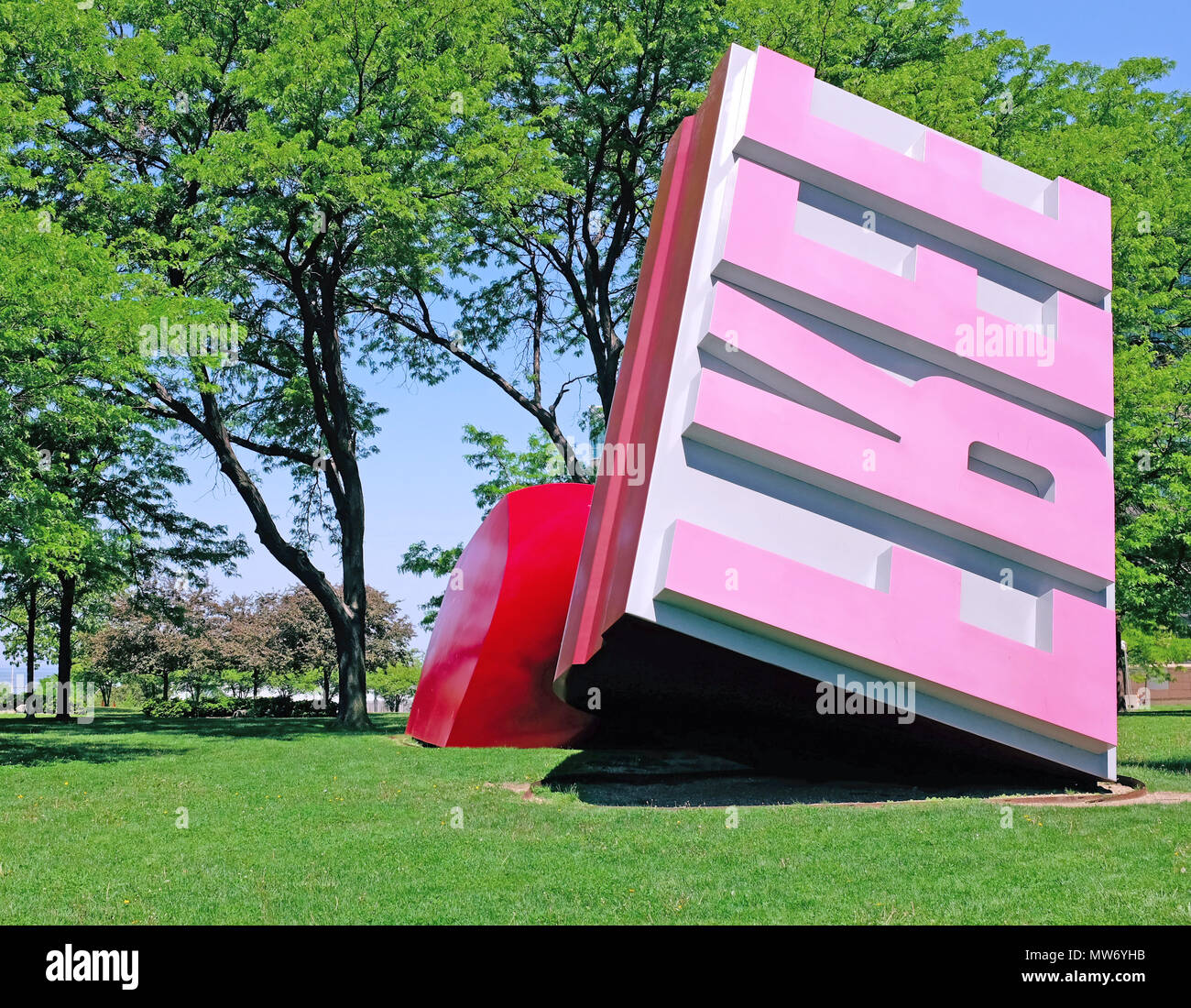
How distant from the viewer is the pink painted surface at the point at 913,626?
31.0 feet

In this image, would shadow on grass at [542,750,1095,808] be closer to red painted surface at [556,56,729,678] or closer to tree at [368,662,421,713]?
red painted surface at [556,56,729,678]

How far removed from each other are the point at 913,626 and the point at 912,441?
1934 mm

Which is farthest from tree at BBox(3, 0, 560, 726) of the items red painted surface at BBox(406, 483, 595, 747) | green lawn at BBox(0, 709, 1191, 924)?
green lawn at BBox(0, 709, 1191, 924)

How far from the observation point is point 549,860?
7289mm

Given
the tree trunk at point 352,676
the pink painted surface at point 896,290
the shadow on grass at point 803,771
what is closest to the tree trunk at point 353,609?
the tree trunk at point 352,676

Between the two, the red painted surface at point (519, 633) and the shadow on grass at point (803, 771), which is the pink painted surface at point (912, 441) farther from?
the red painted surface at point (519, 633)

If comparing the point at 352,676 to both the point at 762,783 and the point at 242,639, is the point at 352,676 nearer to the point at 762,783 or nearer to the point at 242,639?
the point at 762,783

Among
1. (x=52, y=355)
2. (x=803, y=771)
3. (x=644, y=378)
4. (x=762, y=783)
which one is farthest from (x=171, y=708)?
(x=644, y=378)

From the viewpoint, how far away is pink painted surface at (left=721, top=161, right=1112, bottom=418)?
10344 millimetres

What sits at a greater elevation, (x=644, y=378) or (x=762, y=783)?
(x=644, y=378)

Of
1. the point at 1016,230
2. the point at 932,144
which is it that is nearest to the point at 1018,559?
the point at 1016,230

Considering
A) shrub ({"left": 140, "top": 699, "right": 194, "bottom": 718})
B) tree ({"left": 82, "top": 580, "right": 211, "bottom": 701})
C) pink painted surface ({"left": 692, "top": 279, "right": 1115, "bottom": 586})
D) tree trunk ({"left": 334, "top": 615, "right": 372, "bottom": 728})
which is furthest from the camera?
tree ({"left": 82, "top": 580, "right": 211, "bottom": 701})

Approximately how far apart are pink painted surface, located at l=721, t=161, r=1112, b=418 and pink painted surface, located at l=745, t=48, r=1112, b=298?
1.51 feet

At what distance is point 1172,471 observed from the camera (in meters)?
18.6
